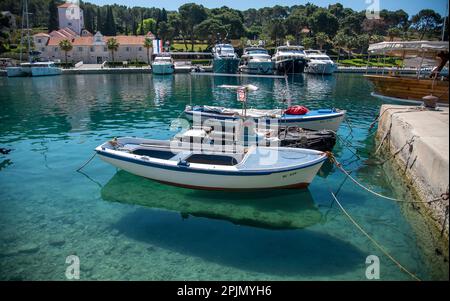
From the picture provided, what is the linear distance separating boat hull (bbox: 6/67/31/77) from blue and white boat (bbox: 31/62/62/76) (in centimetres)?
108

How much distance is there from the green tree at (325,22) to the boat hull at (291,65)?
40.0 m

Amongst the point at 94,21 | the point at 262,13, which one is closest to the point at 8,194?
the point at 94,21

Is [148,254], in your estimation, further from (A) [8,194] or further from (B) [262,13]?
(B) [262,13]

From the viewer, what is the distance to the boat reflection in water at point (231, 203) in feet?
40.7

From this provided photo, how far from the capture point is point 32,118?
30.1m

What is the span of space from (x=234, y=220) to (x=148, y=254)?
3.37m

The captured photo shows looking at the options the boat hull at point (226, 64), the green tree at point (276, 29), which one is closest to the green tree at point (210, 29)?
the green tree at point (276, 29)

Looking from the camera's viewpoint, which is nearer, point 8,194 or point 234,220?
point 234,220

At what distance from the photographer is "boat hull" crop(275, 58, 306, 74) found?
2750 inches

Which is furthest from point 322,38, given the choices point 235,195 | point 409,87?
point 235,195

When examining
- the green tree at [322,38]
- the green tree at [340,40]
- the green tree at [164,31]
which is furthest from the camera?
the green tree at [164,31]

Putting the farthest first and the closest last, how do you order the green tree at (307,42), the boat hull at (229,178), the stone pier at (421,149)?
the green tree at (307,42)
the boat hull at (229,178)
the stone pier at (421,149)

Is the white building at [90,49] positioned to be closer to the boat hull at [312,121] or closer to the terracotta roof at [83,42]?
the terracotta roof at [83,42]

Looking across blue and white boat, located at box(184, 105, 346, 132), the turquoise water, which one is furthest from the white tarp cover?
the turquoise water
